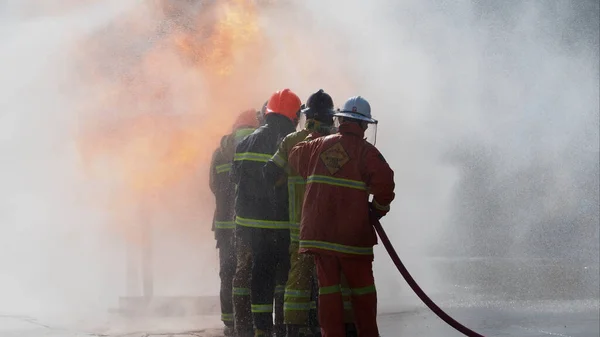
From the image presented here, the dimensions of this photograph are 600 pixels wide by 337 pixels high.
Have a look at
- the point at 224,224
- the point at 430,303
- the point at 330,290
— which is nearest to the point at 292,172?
the point at 330,290

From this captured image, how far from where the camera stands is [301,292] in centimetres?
494

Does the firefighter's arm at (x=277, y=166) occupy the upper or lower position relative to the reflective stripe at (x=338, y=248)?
upper

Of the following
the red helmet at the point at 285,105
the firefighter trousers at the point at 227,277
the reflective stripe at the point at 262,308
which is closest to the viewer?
the reflective stripe at the point at 262,308

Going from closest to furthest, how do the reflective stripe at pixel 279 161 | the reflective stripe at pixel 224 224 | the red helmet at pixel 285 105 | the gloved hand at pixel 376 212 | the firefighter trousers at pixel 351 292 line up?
the firefighter trousers at pixel 351 292 < the gloved hand at pixel 376 212 < the reflective stripe at pixel 279 161 < the red helmet at pixel 285 105 < the reflective stripe at pixel 224 224

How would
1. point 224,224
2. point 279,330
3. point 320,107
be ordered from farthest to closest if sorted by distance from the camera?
point 224,224 < point 279,330 < point 320,107

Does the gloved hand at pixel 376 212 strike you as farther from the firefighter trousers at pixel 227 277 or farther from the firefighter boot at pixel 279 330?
the firefighter trousers at pixel 227 277

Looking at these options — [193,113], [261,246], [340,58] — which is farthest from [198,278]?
[261,246]

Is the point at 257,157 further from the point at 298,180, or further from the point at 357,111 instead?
the point at 357,111

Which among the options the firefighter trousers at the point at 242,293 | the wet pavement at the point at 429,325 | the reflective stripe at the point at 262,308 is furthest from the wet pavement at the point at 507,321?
the reflective stripe at the point at 262,308

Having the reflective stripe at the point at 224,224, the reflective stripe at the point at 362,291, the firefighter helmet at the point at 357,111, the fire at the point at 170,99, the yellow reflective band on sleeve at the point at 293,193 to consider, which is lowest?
the reflective stripe at the point at 362,291

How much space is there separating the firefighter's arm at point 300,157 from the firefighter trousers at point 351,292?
1.94 ft

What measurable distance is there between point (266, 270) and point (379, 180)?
1.31 m

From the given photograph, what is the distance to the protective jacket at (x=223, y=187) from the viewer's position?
667 centimetres

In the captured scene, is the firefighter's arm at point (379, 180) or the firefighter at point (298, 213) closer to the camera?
the firefighter's arm at point (379, 180)
